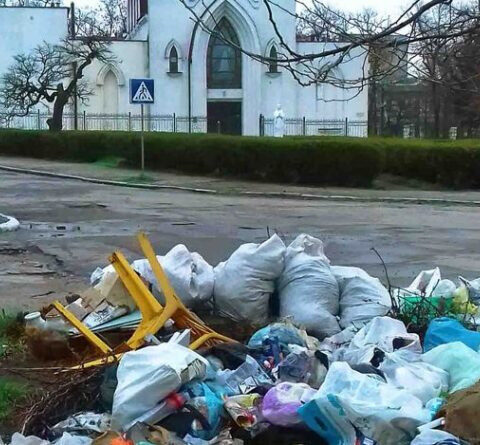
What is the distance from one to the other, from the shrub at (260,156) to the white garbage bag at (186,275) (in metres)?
17.0

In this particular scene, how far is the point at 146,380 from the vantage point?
4637 mm

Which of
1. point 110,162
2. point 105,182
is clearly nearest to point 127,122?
point 110,162

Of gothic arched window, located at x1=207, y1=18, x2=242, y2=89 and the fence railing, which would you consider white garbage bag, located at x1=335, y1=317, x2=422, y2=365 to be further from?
gothic arched window, located at x1=207, y1=18, x2=242, y2=89

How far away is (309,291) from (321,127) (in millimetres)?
43019

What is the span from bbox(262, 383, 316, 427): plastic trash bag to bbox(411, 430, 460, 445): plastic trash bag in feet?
2.03

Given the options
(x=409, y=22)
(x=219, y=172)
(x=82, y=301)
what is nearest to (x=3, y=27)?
(x=219, y=172)

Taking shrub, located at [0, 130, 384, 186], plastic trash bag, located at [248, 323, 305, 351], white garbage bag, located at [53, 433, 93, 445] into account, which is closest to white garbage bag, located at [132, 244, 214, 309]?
plastic trash bag, located at [248, 323, 305, 351]

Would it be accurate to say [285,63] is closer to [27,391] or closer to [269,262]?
[27,391]

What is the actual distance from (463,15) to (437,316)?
11.0 feet

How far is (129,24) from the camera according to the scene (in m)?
58.5

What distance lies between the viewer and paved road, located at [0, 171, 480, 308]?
1056 centimetres

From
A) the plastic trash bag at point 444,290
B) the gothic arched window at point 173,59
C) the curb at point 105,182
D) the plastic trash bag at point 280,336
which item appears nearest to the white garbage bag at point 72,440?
the plastic trash bag at point 280,336

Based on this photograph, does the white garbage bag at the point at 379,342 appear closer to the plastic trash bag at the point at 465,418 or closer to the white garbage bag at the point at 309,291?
the white garbage bag at the point at 309,291

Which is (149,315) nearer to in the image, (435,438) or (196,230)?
(435,438)
